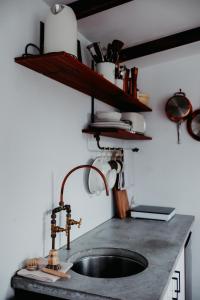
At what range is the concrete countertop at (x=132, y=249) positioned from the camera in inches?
45.7

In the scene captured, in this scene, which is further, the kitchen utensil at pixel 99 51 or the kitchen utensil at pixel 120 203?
the kitchen utensil at pixel 120 203

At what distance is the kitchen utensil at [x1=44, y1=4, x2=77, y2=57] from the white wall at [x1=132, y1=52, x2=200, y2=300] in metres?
1.60

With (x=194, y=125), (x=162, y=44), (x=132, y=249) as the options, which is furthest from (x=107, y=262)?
(x=162, y=44)

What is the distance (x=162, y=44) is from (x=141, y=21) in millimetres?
399

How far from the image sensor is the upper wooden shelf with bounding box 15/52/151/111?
1.29 metres

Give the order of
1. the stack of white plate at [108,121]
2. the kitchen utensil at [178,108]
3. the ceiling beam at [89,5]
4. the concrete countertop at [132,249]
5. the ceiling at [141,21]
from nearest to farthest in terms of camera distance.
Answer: the concrete countertop at [132,249] < the ceiling beam at [89,5] < the ceiling at [141,21] < the stack of white plate at [108,121] < the kitchen utensil at [178,108]

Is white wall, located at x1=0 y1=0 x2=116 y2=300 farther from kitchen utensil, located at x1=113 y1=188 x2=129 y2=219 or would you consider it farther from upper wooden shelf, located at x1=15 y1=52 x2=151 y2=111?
kitchen utensil, located at x1=113 y1=188 x2=129 y2=219

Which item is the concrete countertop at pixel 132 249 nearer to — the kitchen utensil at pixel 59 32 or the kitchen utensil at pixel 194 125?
the kitchen utensil at pixel 194 125

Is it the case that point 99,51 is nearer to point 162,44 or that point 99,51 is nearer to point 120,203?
point 162,44

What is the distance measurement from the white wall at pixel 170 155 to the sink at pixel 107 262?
1174 millimetres

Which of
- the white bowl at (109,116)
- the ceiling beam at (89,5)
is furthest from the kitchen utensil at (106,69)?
the ceiling beam at (89,5)

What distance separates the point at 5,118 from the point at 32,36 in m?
0.45

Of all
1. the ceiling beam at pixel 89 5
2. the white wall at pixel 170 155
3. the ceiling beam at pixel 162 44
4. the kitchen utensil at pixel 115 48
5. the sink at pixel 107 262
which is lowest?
the sink at pixel 107 262

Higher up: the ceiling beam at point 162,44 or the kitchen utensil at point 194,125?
the ceiling beam at point 162,44
